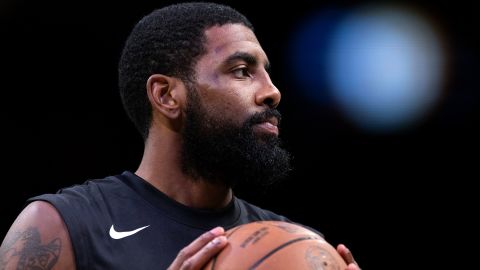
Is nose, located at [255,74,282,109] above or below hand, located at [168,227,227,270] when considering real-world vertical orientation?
above

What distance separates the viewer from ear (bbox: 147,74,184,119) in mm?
2154

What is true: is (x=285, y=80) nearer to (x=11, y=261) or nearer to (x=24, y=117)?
(x=24, y=117)

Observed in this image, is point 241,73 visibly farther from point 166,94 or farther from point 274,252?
point 274,252

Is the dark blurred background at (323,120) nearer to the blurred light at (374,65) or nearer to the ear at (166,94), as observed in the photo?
the blurred light at (374,65)

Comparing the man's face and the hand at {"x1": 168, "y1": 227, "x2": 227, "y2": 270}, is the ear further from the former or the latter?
the hand at {"x1": 168, "y1": 227, "x2": 227, "y2": 270}

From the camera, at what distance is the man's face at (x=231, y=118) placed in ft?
6.88

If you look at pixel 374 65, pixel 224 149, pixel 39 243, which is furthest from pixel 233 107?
pixel 374 65

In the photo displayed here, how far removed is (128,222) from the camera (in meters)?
1.98

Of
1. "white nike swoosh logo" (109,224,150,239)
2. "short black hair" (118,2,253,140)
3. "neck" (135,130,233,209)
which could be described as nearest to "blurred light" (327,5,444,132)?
"short black hair" (118,2,253,140)

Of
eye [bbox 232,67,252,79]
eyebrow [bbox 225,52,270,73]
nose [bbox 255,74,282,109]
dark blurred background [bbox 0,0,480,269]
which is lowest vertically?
dark blurred background [bbox 0,0,480,269]

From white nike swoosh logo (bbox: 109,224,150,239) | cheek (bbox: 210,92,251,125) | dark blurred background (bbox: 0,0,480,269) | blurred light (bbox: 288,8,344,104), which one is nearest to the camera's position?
white nike swoosh logo (bbox: 109,224,150,239)

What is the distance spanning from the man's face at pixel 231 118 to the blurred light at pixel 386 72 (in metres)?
1.98

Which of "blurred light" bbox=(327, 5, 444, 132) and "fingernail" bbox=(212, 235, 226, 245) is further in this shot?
"blurred light" bbox=(327, 5, 444, 132)

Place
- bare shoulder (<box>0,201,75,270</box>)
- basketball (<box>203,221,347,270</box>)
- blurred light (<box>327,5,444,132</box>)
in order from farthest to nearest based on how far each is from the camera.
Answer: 1. blurred light (<box>327,5,444,132</box>)
2. bare shoulder (<box>0,201,75,270</box>)
3. basketball (<box>203,221,347,270</box>)
